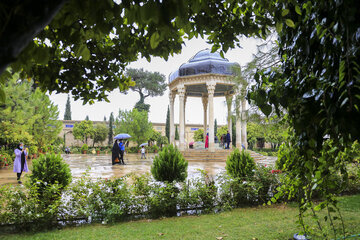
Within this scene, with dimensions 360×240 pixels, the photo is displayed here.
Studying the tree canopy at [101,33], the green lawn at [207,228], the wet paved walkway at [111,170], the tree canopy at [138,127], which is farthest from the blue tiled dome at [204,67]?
the tree canopy at [101,33]

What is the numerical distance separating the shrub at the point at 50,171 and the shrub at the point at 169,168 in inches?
77.5

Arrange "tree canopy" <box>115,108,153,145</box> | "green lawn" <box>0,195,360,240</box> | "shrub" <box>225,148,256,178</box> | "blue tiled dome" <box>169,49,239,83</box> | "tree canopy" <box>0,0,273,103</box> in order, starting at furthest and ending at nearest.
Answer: "tree canopy" <box>115,108,153,145</box> < "blue tiled dome" <box>169,49,239,83</box> < "shrub" <box>225,148,256,178</box> < "green lawn" <box>0,195,360,240</box> < "tree canopy" <box>0,0,273,103</box>

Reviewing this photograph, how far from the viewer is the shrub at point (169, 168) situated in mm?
5883

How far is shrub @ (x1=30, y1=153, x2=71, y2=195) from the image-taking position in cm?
530

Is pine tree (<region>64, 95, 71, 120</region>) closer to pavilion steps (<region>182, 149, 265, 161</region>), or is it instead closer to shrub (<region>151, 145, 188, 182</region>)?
pavilion steps (<region>182, 149, 265, 161</region>)

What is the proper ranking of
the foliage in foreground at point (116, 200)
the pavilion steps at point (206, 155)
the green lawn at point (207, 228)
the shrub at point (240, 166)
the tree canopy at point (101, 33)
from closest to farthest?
the tree canopy at point (101, 33) → the green lawn at point (207, 228) → the foliage in foreground at point (116, 200) → the shrub at point (240, 166) → the pavilion steps at point (206, 155)

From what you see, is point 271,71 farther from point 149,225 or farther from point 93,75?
point 149,225

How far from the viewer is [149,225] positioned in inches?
176

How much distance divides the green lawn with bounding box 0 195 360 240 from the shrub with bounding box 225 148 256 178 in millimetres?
1086

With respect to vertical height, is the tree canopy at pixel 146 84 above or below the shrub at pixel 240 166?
above

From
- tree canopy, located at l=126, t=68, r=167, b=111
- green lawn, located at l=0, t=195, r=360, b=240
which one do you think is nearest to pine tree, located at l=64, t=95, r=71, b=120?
tree canopy, located at l=126, t=68, r=167, b=111

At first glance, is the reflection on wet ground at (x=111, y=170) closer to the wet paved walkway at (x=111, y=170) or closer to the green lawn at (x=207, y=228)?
the wet paved walkway at (x=111, y=170)

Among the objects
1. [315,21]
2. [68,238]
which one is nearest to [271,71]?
[315,21]

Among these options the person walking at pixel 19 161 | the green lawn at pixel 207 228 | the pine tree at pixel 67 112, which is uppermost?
the pine tree at pixel 67 112
